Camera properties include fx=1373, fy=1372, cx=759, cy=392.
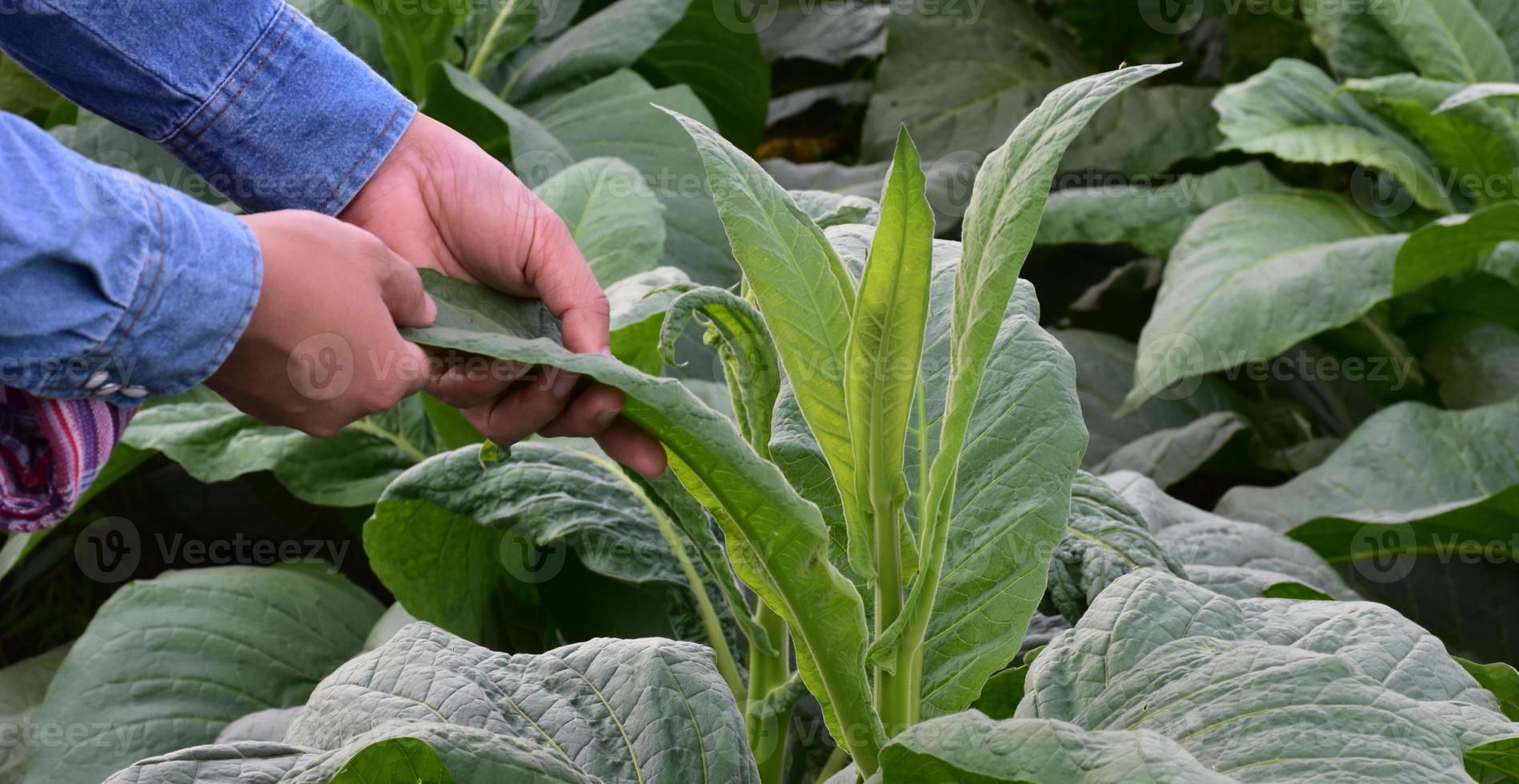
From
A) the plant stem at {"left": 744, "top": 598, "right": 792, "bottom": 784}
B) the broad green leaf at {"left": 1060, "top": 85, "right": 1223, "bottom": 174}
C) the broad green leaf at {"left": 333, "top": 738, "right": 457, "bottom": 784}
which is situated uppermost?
the broad green leaf at {"left": 333, "top": 738, "right": 457, "bottom": 784}

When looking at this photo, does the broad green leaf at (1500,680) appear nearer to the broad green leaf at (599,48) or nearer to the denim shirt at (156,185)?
the denim shirt at (156,185)

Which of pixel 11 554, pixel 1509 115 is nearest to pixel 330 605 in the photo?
pixel 11 554

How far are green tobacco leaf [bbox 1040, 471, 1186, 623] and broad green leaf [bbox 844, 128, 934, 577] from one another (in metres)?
0.25

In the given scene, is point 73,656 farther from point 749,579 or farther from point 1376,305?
point 1376,305

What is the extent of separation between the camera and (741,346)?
2.67ft

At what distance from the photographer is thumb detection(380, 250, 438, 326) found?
76 cm

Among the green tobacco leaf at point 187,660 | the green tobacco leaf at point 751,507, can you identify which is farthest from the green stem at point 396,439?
the green tobacco leaf at point 751,507

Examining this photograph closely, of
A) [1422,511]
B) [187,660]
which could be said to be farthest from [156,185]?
[1422,511]

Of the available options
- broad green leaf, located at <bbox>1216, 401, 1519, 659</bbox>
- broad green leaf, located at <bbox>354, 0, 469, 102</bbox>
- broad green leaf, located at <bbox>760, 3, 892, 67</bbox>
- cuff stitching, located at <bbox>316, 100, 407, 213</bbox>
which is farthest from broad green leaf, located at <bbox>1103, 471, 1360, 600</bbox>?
broad green leaf, located at <bbox>760, 3, 892, 67</bbox>

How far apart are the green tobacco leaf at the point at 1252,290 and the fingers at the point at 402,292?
3.58ft

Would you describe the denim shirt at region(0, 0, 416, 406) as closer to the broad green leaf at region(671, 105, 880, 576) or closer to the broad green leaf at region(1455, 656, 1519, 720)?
the broad green leaf at region(671, 105, 880, 576)

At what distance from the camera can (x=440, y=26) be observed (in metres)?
2.10

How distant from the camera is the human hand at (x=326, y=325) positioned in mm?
741

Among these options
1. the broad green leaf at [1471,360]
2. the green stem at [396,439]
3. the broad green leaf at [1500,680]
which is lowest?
the broad green leaf at [1471,360]
